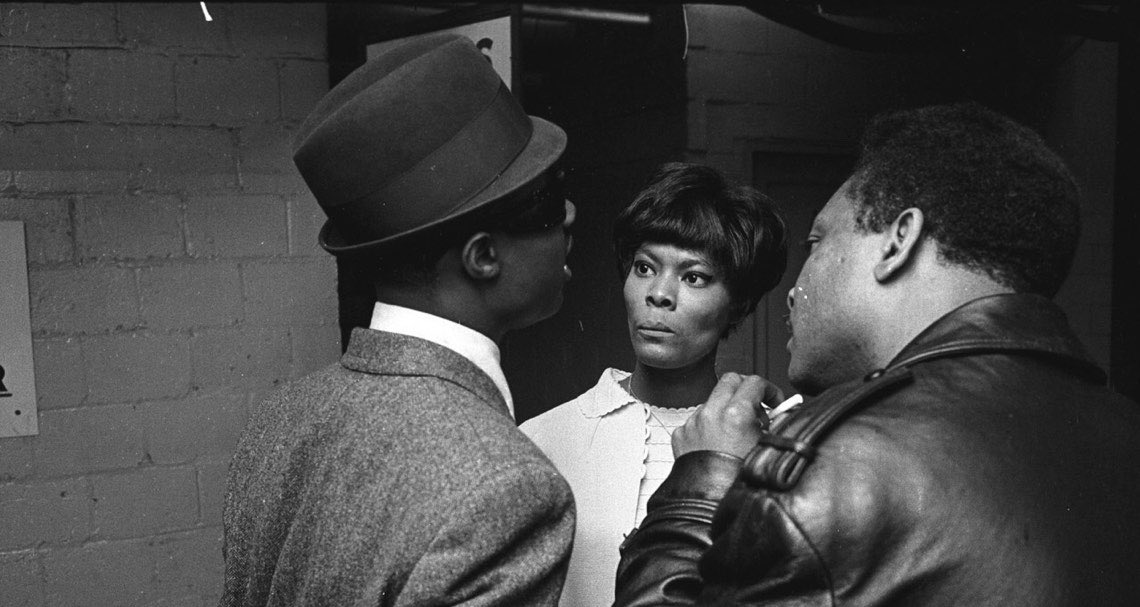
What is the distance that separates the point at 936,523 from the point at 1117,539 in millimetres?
247

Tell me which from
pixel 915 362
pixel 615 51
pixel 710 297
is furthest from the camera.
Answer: pixel 615 51

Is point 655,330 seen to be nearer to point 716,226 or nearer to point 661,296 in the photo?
point 661,296

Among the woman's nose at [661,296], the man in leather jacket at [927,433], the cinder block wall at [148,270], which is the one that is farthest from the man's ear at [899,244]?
the cinder block wall at [148,270]

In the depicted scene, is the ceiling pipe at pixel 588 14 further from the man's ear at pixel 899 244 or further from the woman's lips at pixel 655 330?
the man's ear at pixel 899 244

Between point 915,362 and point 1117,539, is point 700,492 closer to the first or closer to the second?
point 915,362

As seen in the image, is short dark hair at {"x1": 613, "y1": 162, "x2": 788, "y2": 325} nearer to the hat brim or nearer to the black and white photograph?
the black and white photograph

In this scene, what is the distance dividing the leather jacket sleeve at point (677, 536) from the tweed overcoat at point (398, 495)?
96 millimetres

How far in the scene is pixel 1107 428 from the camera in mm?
1087

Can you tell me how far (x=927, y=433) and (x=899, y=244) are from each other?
0.28m

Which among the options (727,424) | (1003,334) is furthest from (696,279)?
(1003,334)

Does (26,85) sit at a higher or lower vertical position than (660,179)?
higher

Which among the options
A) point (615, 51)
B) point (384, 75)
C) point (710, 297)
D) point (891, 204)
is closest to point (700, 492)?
point (891, 204)

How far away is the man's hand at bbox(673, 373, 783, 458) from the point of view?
129 cm

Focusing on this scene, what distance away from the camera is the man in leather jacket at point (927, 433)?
0.96 metres
